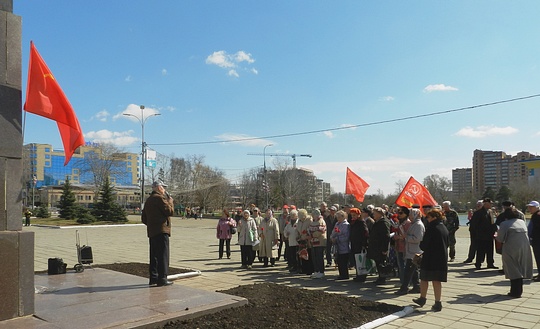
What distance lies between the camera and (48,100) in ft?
21.9

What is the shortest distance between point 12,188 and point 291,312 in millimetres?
4366

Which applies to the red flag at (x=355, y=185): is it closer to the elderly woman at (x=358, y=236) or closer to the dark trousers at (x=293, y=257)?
the dark trousers at (x=293, y=257)

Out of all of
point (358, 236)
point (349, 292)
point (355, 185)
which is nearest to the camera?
point (349, 292)

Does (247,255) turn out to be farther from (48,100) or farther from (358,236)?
(48,100)

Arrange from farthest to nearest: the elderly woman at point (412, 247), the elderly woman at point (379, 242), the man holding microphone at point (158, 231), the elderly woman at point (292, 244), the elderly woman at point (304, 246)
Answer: the elderly woman at point (292, 244), the elderly woman at point (304, 246), the elderly woman at point (379, 242), the elderly woman at point (412, 247), the man holding microphone at point (158, 231)

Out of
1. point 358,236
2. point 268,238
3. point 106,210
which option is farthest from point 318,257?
point 106,210

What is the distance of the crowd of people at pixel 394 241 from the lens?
7.23 m

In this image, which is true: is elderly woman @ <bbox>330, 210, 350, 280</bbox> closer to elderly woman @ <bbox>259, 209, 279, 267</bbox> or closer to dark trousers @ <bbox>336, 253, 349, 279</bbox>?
dark trousers @ <bbox>336, 253, 349, 279</bbox>

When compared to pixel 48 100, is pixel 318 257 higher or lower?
lower

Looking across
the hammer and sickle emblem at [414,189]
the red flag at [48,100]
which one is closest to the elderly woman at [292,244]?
the hammer and sickle emblem at [414,189]

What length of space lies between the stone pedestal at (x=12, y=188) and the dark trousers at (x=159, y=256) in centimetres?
241

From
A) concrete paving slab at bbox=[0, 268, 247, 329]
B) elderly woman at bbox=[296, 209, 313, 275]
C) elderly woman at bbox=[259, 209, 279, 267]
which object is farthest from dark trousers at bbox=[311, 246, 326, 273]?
concrete paving slab at bbox=[0, 268, 247, 329]

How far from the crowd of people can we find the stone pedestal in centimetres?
613

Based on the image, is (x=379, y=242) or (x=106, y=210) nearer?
(x=379, y=242)
